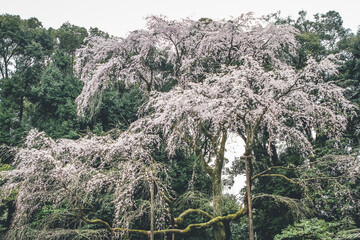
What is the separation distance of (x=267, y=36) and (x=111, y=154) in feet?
15.6

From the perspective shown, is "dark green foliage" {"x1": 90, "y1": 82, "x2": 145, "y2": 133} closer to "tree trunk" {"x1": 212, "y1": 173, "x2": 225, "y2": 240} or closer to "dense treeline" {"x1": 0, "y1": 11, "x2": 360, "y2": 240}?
"dense treeline" {"x1": 0, "y1": 11, "x2": 360, "y2": 240}

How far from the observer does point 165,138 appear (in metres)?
7.04

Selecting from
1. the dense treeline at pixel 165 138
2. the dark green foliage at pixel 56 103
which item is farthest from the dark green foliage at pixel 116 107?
the dark green foliage at pixel 56 103

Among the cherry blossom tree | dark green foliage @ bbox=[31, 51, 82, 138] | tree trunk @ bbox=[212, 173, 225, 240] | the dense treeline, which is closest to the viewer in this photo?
the cherry blossom tree

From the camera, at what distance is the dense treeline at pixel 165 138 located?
440 centimetres

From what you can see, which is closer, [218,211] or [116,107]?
[218,211]

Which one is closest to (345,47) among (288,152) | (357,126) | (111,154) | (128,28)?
(357,126)

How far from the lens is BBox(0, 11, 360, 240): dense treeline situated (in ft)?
14.4

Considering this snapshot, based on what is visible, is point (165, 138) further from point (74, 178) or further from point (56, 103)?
point (56, 103)

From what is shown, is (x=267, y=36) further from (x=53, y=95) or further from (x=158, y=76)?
(x=53, y=95)

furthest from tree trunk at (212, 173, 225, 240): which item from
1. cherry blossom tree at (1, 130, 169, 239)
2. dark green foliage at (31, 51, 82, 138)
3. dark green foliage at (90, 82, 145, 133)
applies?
dark green foliage at (31, 51, 82, 138)

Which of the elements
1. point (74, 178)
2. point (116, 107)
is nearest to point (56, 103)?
point (116, 107)

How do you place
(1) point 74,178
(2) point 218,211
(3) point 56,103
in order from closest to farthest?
(1) point 74,178
(2) point 218,211
(3) point 56,103

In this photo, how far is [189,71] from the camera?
245 inches
